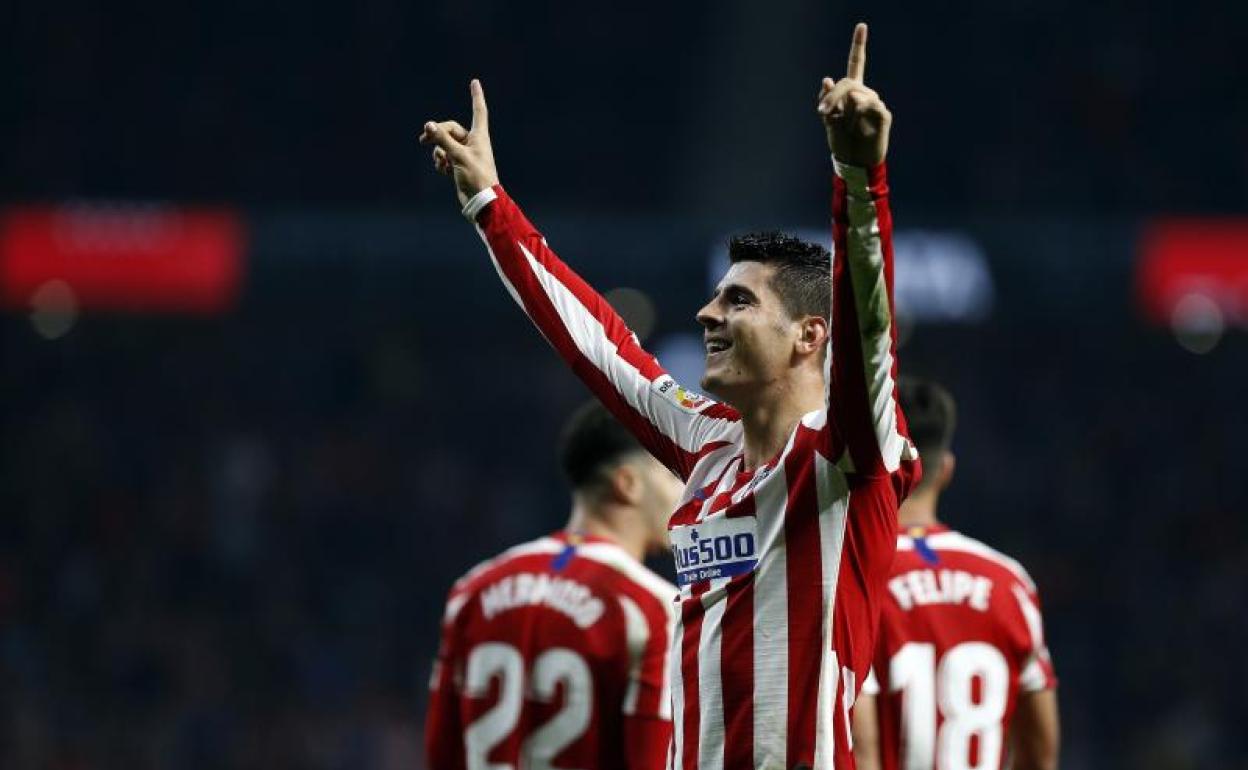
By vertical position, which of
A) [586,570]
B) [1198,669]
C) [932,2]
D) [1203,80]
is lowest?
[586,570]

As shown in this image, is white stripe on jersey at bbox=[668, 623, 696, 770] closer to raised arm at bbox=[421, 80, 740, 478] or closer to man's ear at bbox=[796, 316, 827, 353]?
raised arm at bbox=[421, 80, 740, 478]

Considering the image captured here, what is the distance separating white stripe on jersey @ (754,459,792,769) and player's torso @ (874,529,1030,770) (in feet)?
4.48

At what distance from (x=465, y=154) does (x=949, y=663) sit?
1720mm

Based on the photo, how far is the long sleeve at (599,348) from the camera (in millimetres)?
3799

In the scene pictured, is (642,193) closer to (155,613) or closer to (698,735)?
(155,613)

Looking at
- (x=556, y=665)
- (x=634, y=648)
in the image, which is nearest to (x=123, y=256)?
(x=556, y=665)

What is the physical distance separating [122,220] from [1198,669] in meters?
9.31

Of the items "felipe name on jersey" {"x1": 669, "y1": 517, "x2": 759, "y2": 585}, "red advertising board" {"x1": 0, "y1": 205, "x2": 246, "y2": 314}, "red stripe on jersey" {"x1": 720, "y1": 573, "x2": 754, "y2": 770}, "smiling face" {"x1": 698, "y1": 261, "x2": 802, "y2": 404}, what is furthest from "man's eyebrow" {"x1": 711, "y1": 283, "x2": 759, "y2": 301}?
"red advertising board" {"x1": 0, "y1": 205, "x2": 246, "y2": 314}

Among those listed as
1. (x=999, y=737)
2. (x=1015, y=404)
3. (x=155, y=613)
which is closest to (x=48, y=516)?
(x=155, y=613)

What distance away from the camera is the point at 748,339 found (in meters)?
3.44

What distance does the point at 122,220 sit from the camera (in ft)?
50.2

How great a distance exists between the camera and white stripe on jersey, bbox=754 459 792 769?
10.6 ft

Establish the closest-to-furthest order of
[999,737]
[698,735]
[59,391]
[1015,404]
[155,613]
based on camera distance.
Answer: [698,735], [999,737], [155,613], [59,391], [1015,404]

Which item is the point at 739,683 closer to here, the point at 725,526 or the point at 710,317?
the point at 725,526
